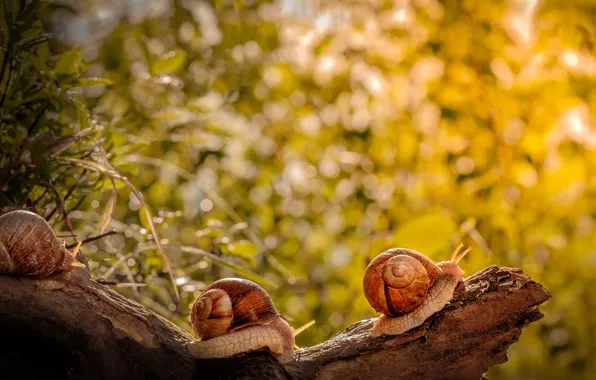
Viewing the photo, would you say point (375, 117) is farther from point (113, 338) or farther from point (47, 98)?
point (113, 338)

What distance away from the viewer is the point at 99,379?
87 centimetres

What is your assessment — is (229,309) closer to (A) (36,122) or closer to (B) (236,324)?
(B) (236,324)

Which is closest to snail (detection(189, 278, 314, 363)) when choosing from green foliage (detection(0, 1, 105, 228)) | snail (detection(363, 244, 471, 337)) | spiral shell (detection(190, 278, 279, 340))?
spiral shell (detection(190, 278, 279, 340))

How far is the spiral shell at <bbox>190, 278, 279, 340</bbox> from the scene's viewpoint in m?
1.00

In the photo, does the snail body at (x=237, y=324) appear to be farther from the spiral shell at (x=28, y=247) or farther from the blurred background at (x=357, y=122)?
the blurred background at (x=357, y=122)

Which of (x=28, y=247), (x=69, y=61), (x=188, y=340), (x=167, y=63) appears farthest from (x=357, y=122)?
(x=28, y=247)

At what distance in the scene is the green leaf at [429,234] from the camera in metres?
1.49

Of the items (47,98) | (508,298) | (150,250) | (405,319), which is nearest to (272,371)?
(405,319)

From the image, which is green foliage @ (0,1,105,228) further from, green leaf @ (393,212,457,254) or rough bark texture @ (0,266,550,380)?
green leaf @ (393,212,457,254)

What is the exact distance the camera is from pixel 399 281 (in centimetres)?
100

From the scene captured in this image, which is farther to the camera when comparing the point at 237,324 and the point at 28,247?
the point at 237,324

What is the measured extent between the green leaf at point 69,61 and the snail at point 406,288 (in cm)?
59

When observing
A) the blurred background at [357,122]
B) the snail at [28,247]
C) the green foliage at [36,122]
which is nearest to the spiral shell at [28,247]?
the snail at [28,247]

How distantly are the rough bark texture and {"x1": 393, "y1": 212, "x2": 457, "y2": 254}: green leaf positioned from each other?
53 centimetres
